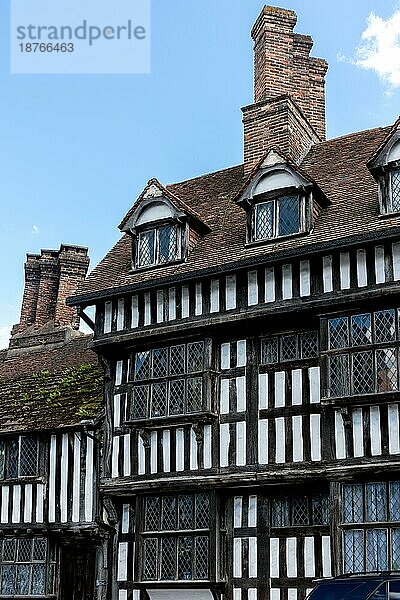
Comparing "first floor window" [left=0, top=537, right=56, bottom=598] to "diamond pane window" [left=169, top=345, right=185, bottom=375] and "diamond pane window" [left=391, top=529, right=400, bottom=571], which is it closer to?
"diamond pane window" [left=169, top=345, right=185, bottom=375]

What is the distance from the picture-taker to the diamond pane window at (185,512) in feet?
49.3

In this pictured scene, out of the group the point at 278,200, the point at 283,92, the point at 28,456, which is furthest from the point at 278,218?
the point at 28,456

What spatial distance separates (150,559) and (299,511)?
2479 millimetres

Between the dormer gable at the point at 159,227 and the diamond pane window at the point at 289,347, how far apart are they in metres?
2.31

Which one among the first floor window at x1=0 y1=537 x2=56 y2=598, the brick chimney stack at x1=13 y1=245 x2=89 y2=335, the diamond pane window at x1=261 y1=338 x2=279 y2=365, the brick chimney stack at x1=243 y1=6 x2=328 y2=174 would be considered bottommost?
the first floor window at x1=0 y1=537 x2=56 y2=598

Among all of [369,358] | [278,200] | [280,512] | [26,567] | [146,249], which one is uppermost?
[278,200]

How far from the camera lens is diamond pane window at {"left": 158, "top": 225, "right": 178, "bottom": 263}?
16281 mm

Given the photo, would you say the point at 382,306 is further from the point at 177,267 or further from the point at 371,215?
the point at 177,267

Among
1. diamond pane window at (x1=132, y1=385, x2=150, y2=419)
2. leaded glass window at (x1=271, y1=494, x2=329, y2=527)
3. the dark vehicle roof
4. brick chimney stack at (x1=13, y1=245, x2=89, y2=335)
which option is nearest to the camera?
the dark vehicle roof

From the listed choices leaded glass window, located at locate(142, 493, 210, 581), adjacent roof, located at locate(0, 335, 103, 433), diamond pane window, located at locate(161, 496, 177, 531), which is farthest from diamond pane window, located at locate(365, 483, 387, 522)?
adjacent roof, located at locate(0, 335, 103, 433)

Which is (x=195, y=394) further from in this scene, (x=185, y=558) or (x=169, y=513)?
(x=185, y=558)

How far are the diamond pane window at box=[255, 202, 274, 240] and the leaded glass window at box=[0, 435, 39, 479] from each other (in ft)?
17.8

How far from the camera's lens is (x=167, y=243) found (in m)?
16.4

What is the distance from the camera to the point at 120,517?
16141 millimetres
